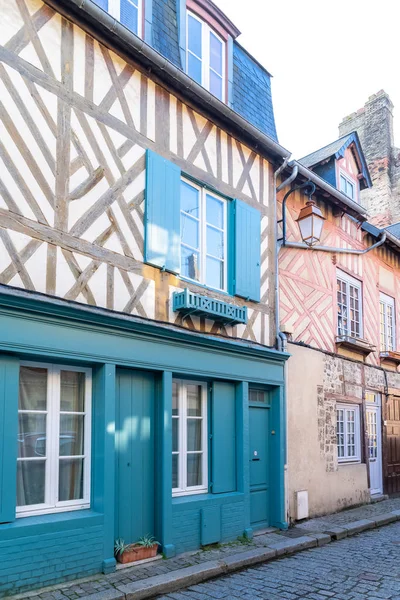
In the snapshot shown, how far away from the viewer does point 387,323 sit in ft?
40.4

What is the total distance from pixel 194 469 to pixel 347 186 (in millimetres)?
6947

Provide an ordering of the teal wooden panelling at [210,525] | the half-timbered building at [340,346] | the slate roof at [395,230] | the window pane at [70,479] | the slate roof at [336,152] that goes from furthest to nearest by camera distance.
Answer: the slate roof at [395,230] < the slate roof at [336,152] < the half-timbered building at [340,346] < the teal wooden panelling at [210,525] < the window pane at [70,479]

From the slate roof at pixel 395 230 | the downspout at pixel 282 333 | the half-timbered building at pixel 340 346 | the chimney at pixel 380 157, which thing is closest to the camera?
the downspout at pixel 282 333

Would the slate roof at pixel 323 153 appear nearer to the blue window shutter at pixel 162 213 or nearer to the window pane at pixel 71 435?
the blue window shutter at pixel 162 213

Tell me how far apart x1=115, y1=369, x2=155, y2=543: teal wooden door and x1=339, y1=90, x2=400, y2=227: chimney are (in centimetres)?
1368

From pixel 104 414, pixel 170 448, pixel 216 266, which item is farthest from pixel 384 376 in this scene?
pixel 104 414

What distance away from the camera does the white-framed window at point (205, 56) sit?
696cm

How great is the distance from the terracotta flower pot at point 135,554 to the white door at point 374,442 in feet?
20.6

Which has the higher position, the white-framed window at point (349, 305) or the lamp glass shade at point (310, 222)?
the lamp glass shade at point (310, 222)

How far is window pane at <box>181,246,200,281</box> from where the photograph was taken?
22.0 ft

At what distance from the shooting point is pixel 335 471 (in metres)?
9.17

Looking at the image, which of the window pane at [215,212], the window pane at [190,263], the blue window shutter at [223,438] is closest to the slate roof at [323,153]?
the window pane at [215,212]

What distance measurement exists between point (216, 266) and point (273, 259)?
130 cm

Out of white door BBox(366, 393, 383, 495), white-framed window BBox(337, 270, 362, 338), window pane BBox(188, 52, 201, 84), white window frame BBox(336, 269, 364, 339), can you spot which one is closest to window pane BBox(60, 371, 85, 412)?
window pane BBox(188, 52, 201, 84)
